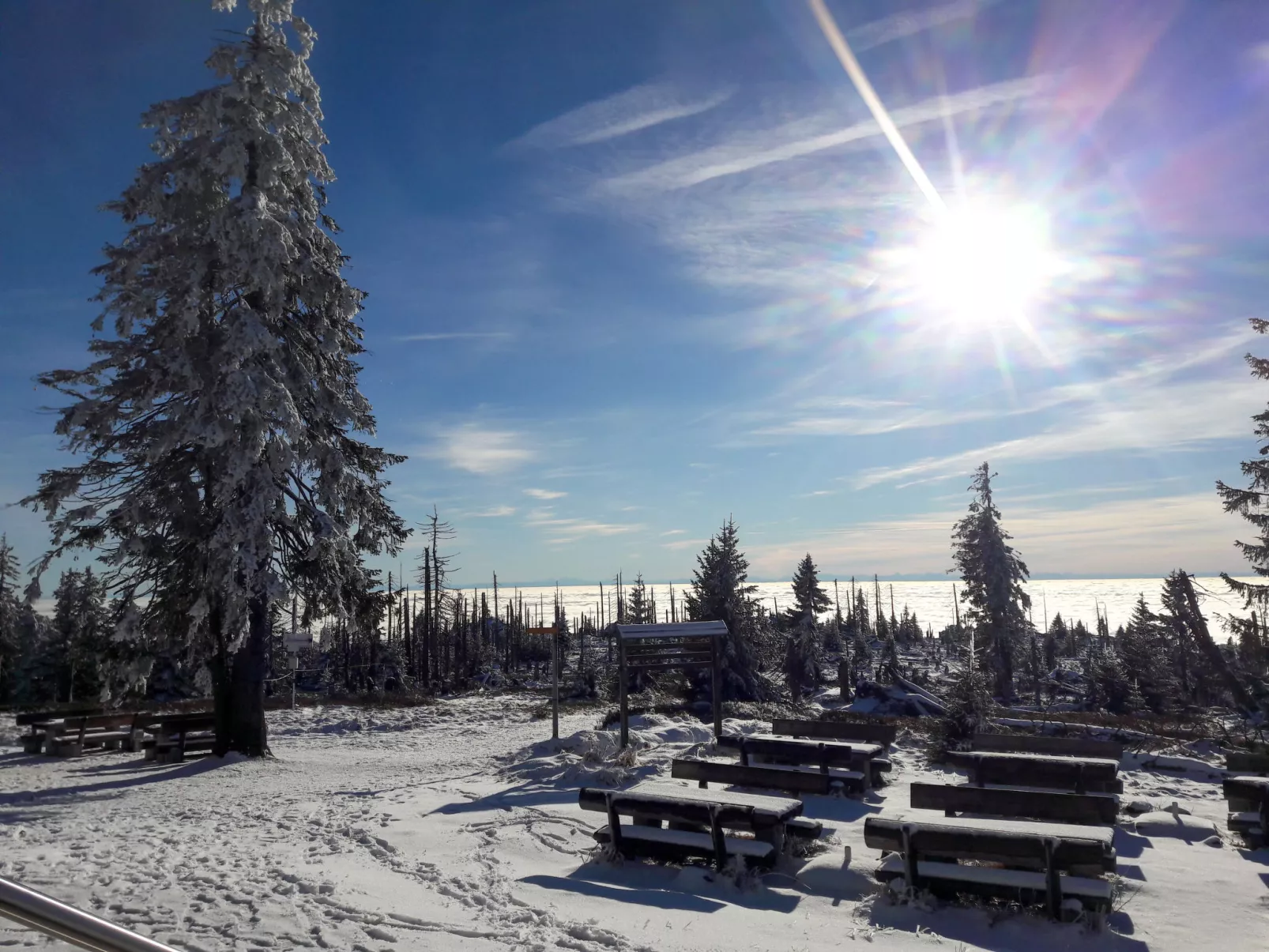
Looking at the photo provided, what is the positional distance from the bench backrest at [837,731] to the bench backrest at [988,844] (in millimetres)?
5967

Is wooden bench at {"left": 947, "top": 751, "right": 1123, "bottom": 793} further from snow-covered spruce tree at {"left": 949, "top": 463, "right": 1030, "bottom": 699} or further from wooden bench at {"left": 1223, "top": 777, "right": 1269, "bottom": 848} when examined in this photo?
snow-covered spruce tree at {"left": 949, "top": 463, "right": 1030, "bottom": 699}

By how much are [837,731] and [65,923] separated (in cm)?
1296

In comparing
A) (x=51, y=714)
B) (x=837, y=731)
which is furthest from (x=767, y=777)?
(x=51, y=714)

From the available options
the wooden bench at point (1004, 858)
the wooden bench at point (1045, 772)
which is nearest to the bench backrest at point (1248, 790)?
the wooden bench at point (1045, 772)

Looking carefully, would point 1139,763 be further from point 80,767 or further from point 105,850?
point 80,767

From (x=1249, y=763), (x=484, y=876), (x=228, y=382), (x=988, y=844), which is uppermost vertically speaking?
(x=228, y=382)

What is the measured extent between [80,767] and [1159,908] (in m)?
16.9

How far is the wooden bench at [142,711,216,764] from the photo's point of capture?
1512 cm

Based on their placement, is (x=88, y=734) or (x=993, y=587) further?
(x=993, y=587)

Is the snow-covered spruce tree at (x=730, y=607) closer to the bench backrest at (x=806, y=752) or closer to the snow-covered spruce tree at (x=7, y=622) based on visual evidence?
the bench backrest at (x=806, y=752)

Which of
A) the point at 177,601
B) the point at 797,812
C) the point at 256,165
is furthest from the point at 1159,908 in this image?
the point at 256,165

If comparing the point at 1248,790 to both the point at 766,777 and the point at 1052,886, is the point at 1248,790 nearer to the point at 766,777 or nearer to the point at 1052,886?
the point at 1052,886

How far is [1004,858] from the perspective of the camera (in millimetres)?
6777

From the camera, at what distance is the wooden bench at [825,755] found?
11703mm
